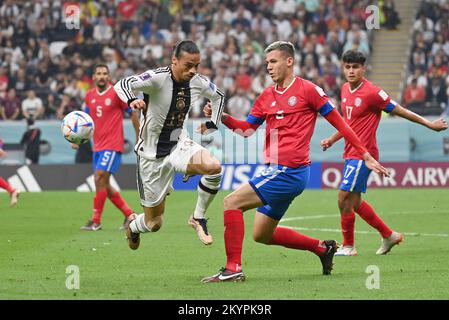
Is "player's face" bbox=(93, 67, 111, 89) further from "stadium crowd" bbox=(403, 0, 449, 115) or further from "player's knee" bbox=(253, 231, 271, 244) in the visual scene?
"stadium crowd" bbox=(403, 0, 449, 115)

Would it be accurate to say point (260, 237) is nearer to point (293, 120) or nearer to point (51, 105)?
point (293, 120)

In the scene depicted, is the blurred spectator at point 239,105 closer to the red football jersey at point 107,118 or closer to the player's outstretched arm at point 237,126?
the red football jersey at point 107,118

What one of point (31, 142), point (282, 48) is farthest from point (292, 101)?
point (31, 142)

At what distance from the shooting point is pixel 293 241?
9828 millimetres

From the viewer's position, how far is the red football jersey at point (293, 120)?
943 centimetres

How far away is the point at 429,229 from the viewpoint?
1498 cm

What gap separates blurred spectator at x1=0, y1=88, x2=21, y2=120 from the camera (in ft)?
85.0

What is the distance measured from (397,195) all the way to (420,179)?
2.53 m

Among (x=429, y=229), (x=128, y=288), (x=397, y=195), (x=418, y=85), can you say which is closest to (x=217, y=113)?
(x=128, y=288)

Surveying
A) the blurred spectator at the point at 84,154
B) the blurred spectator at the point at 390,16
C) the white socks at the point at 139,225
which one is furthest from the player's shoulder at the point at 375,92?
the blurred spectator at the point at 390,16

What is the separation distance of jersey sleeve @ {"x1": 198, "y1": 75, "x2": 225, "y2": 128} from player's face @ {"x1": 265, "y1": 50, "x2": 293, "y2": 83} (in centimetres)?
109

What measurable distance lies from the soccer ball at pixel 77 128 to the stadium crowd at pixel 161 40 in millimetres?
14105
